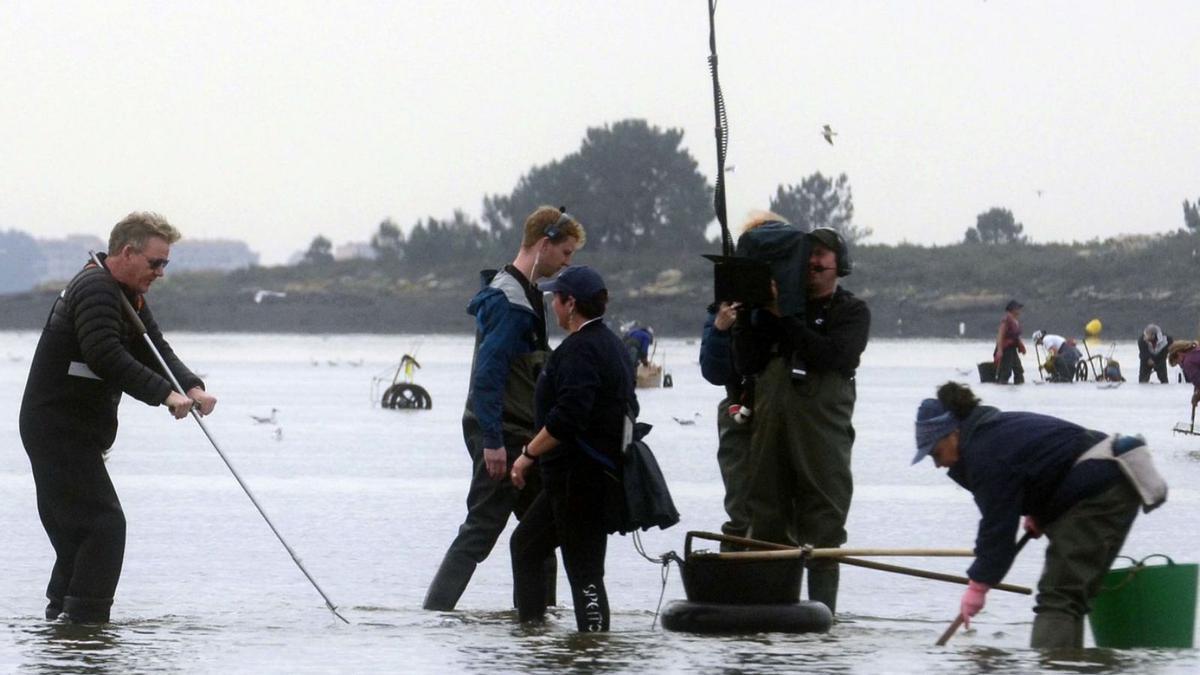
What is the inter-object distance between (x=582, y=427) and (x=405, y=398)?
21810 millimetres

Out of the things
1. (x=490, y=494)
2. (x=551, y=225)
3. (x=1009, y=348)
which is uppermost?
(x=551, y=225)

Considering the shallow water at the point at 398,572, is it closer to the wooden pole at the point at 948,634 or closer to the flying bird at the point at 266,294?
the wooden pole at the point at 948,634

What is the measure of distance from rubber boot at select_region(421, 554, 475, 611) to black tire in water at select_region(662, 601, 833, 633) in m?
1.18

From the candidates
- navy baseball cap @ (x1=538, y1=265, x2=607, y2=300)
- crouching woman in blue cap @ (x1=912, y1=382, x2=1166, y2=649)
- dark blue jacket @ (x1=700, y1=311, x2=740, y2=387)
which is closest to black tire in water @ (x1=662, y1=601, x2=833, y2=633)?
dark blue jacket @ (x1=700, y1=311, x2=740, y2=387)

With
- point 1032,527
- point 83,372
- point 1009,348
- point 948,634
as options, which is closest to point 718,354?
point 948,634

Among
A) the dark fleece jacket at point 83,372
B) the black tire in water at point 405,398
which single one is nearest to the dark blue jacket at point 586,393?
the dark fleece jacket at point 83,372

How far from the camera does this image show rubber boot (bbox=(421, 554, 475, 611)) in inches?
345

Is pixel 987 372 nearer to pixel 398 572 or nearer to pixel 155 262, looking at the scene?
pixel 398 572

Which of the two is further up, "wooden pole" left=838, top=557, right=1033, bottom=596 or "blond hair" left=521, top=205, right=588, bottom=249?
"blond hair" left=521, top=205, right=588, bottom=249

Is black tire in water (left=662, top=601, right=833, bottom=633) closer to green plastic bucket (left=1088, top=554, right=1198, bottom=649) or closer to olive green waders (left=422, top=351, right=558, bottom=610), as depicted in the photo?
olive green waders (left=422, top=351, right=558, bottom=610)

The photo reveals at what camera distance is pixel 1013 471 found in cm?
685

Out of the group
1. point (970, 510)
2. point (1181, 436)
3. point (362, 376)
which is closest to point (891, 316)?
point (362, 376)

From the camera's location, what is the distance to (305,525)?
12719 millimetres

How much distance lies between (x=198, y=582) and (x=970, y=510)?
5626mm
